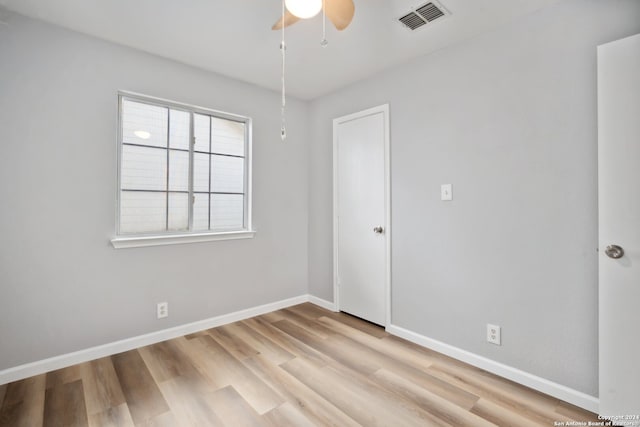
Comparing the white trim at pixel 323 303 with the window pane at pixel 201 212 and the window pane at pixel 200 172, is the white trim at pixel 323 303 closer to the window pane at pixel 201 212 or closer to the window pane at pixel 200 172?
the window pane at pixel 201 212

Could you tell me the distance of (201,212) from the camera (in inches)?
115

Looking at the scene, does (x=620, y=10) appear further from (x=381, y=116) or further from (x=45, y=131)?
(x=45, y=131)

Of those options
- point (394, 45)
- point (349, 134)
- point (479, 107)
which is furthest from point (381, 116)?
point (479, 107)

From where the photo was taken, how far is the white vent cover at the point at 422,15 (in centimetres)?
190

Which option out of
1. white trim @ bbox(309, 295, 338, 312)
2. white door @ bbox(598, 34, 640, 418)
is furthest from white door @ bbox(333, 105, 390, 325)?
white door @ bbox(598, 34, 640, 418)

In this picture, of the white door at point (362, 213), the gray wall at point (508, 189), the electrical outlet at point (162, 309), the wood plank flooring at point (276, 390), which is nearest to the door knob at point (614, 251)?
the gray wall at point (508, 189)

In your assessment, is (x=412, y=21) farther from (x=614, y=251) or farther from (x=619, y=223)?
(x=614, y=251)

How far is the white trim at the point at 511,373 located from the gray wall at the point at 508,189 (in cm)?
4

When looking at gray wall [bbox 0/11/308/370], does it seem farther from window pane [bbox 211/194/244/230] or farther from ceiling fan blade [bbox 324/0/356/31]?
ceiling fan blade [bbox 324/0/356/31]

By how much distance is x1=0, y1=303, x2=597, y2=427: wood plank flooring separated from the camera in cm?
168

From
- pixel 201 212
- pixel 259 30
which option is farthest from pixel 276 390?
pixel 259 30

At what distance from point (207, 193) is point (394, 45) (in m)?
2.12

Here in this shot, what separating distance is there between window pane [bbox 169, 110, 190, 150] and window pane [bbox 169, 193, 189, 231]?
1.50 feet

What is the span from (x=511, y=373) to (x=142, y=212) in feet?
10.1
